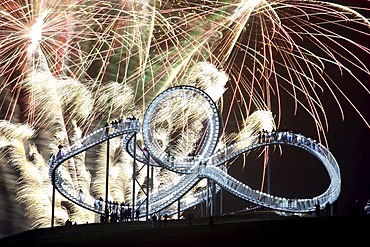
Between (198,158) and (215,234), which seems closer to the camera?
(215,234)

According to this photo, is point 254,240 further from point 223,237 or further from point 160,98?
point 160,98

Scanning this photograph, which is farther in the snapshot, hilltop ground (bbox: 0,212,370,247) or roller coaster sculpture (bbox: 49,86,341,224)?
roller coaster sculpture (bbox: 49,86,341,224)

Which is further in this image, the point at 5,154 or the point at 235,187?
the point at 5,154

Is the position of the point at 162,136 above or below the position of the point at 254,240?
above

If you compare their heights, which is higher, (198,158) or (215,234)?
(198,158)

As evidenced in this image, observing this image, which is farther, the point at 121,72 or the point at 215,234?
the point at 121,72

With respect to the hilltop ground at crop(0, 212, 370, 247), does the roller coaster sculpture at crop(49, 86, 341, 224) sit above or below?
above

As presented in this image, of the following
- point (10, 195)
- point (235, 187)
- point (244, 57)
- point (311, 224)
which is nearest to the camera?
point (311, 224)

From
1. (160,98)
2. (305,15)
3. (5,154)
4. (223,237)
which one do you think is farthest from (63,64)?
(223,237)
